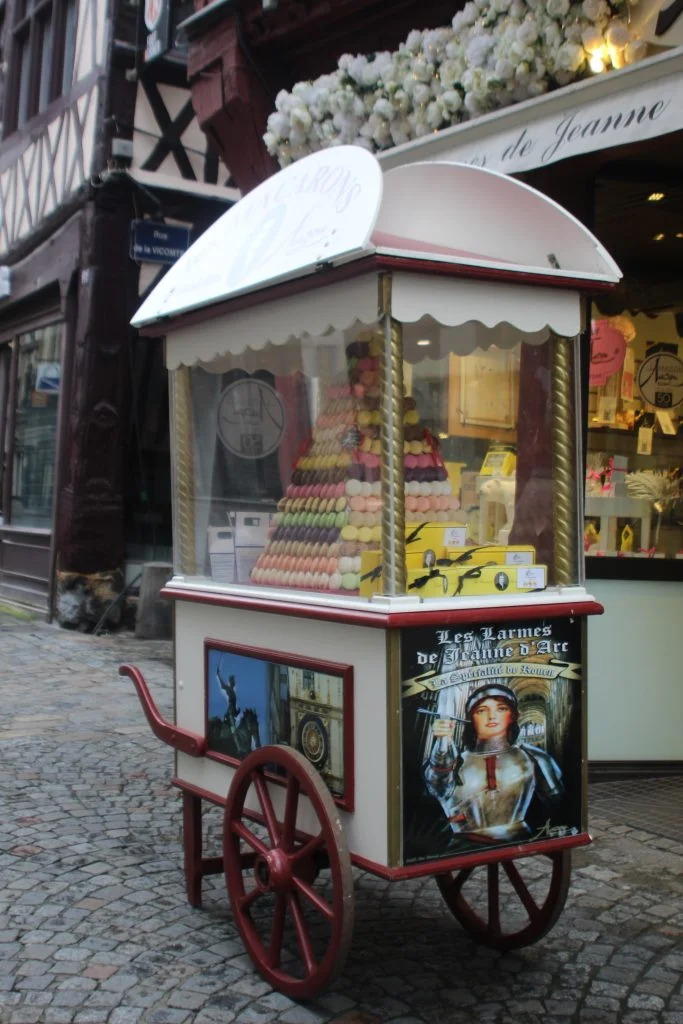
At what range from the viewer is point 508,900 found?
413 centimetres

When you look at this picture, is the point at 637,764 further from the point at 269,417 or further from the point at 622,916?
the point at 269,417

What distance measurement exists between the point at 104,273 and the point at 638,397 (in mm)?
6675

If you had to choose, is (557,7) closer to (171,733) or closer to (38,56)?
(171,733)

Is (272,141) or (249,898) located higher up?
(272,141)

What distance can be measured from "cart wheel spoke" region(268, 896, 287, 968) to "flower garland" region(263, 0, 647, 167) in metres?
3.77

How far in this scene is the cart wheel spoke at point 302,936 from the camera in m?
3.12

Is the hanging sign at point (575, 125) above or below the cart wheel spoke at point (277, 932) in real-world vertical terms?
above

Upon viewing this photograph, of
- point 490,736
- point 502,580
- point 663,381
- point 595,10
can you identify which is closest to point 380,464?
point 502,580

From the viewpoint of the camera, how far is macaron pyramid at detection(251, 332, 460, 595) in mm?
3346

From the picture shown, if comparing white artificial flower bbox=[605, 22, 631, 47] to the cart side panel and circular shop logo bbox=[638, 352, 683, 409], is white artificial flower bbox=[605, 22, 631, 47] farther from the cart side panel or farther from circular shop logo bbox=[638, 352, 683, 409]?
the cart side panel

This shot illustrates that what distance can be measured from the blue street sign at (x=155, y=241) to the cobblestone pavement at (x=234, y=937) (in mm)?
6276

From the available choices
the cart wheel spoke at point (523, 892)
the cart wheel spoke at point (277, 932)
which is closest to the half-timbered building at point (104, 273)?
the cart wheel spoke at point (523, 892)

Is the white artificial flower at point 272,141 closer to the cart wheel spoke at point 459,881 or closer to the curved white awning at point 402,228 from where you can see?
the curved white awning at point 402,228

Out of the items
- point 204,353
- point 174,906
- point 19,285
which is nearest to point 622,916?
point 174,906
